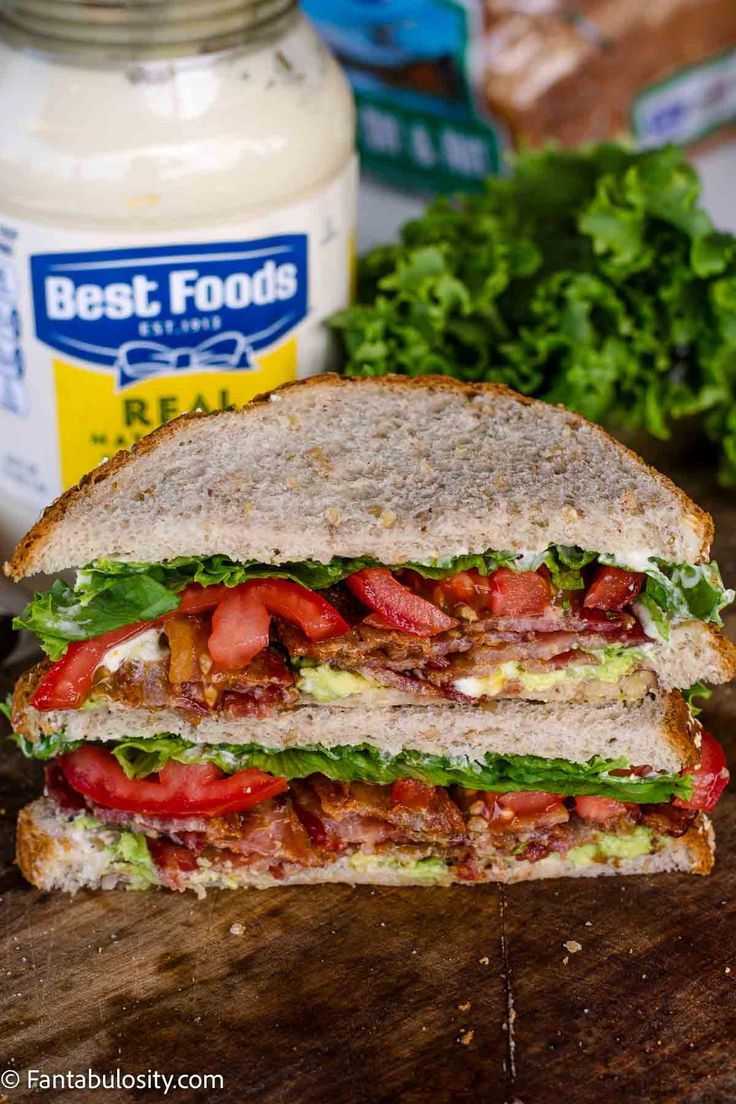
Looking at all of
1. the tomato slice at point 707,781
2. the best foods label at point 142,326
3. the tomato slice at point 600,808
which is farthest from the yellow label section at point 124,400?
the tomato slice at point 707,781

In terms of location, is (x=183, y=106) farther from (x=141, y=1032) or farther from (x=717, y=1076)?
(x=717, y=1076)

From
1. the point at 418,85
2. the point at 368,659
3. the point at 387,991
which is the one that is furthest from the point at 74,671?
the point at 418,85

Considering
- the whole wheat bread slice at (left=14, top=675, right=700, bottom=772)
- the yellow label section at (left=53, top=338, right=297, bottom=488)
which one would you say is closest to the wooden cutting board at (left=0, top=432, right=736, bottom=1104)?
the whole wheat bread slice at (left=14, top=675, right=700, bottom=772)

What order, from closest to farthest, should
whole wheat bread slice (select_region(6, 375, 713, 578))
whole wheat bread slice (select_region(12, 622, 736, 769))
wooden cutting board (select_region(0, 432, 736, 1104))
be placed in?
wooden cutting board (select_region(0, 432, 736, 1104)) → whole wheat bread slice (select_region(6, 375, 713, 578)) → whole wheat bread slice (select_region(12, 622, 736, 769))

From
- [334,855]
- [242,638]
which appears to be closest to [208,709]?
[242,638]

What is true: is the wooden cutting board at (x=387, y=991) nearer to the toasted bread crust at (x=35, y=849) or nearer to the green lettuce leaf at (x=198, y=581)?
the toasted bread crust at (x=35, y=849)

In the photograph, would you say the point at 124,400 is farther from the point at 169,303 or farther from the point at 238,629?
the point at 238,629

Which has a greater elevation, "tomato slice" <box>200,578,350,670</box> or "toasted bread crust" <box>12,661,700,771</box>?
A: "tomato slice" <box>200,578,350,670</box>

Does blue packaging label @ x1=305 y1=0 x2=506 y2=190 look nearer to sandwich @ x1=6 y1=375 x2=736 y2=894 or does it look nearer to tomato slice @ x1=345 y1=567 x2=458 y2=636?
sandwich @ x1=6 y1=375 x2=736 y2=894
